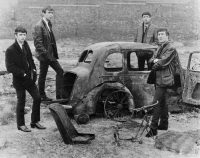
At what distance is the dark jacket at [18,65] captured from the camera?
6.32 m

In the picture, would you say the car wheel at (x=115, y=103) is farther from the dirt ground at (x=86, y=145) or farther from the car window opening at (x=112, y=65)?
the car window opening at (x=112, y=65)

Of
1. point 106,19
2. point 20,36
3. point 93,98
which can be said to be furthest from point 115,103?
point 106,19

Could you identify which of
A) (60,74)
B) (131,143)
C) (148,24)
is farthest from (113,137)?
(148,24)

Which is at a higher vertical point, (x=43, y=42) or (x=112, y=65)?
(x=43, y=42)

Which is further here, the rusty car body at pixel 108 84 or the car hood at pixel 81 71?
the car hood at pixel 81 71

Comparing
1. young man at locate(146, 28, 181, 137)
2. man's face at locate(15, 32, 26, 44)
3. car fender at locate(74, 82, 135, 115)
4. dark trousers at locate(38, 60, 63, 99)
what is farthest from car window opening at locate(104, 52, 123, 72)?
man's face at locate(15, 32, 26, 44)

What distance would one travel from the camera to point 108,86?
738cm

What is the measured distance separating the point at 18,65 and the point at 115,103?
90.1 inches

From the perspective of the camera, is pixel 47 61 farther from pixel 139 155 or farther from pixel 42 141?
pixel 139 155

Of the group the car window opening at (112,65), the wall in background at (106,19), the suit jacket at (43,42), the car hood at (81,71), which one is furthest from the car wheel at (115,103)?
the wall in background at (106,19)

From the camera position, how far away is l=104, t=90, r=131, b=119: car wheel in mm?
7434

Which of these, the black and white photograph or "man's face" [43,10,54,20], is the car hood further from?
"man's face" [43,10,54,20]

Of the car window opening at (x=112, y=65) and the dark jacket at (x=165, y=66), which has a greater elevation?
the dark jacket at (x=165, y=66)

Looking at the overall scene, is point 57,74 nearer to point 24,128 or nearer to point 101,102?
point 101,102
